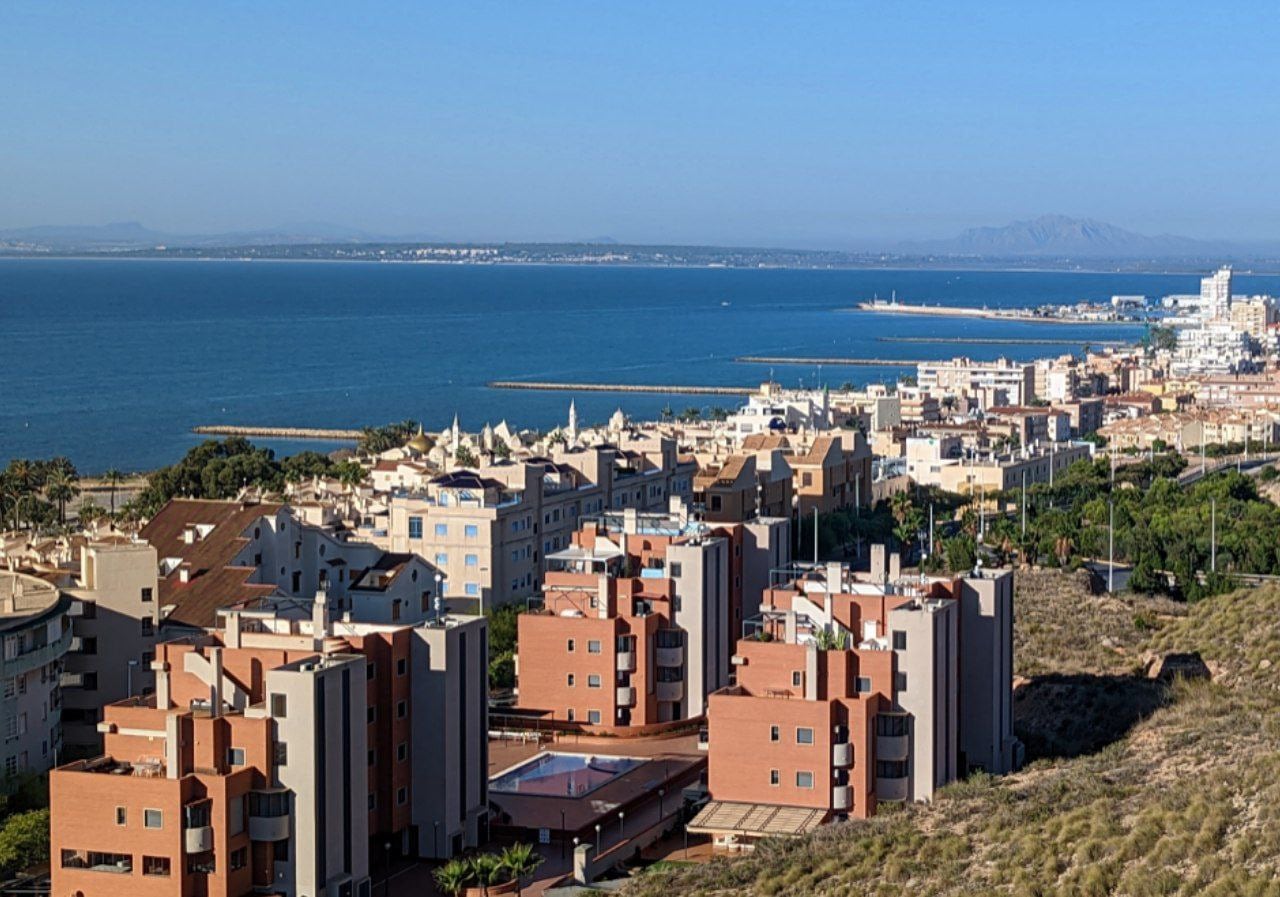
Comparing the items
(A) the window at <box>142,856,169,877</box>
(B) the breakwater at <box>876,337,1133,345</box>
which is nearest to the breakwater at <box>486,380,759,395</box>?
(B) the breakwater at <box>876,337,1133,345</box>

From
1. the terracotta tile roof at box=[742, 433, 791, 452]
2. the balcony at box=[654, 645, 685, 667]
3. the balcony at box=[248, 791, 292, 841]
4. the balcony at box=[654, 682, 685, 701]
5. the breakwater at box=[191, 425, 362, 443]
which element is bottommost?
the breakwater at box=[191, 425, 362, 443]

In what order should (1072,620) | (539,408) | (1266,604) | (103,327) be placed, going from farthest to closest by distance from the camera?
(103,327) → (539,408) → (1072,620) → (1266,604)

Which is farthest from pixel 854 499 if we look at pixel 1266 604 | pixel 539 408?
pixel 539 408

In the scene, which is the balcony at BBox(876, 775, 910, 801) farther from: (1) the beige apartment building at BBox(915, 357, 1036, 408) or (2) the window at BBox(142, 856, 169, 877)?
(1) the beige apartment building at BBox(915, 357, 1036, 408)

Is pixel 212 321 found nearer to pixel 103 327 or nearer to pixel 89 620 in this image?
pixel 103 327

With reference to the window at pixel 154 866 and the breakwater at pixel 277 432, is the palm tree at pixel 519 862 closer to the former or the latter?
the window at pixel 154 866

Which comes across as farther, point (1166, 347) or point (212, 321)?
point (212, 321)
